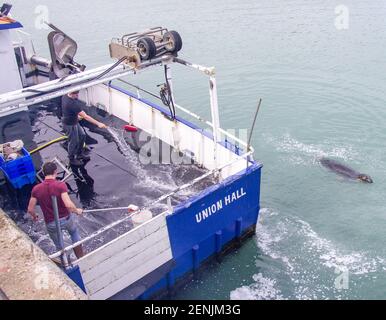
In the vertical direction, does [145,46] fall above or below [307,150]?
above

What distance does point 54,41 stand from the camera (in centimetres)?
934

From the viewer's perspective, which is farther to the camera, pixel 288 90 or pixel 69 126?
pixel 288 90

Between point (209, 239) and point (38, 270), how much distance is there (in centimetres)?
430

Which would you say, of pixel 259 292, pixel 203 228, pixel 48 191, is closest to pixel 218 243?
pixel 203 228

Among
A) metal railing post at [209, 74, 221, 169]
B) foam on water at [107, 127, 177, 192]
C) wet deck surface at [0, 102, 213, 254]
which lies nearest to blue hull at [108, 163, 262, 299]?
metal railing post at [209, 74, 221, 169]

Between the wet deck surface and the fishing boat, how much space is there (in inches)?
10.0

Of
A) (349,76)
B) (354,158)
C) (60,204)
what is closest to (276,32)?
(349,76)

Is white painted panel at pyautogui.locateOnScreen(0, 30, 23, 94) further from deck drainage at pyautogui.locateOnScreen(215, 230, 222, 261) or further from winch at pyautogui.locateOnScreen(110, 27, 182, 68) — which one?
deck drainage at pyautogui.locateOnScreen(215, 230, 222, 261)

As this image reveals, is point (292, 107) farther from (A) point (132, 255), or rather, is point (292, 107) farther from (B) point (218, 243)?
(A) point (132, 255)

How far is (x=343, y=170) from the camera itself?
39.7 feet

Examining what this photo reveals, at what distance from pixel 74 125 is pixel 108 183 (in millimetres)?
1631

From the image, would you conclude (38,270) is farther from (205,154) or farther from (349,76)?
(349,76)

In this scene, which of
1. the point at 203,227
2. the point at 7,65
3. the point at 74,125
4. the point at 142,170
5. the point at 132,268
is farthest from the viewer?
the point at 7,65

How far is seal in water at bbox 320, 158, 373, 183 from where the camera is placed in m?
11.6
